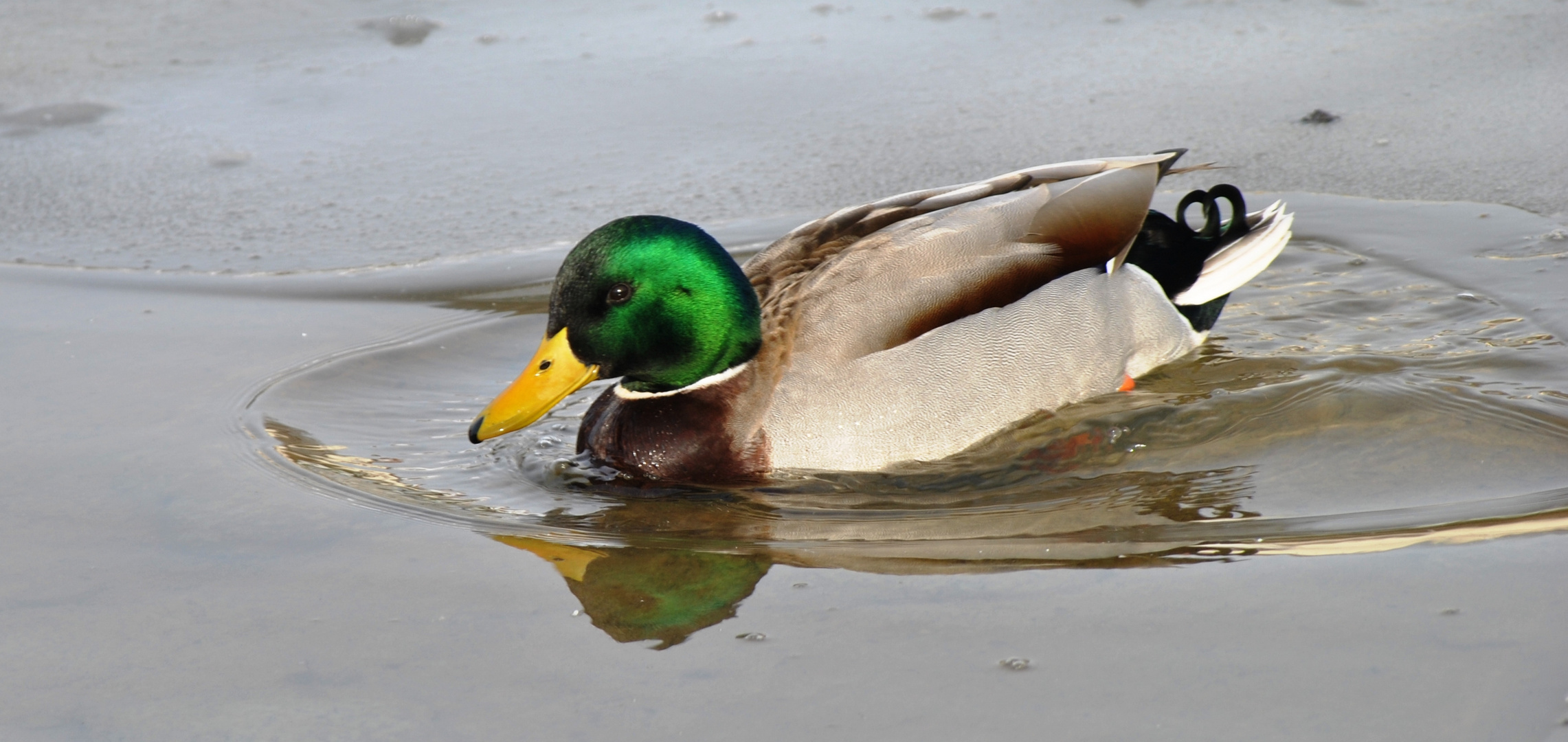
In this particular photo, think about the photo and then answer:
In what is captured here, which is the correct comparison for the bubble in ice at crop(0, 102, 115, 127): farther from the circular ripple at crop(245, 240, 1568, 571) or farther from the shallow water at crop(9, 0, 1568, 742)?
the circular ripple at crop(245, 240, 1568, 571)

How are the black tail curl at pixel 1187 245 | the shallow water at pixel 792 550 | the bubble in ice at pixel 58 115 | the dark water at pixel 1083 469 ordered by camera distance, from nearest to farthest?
the shallow water at pixel 792 550 < the dark water at pixel 1083 469 < the black tail curl at pixel 1187 245 < the bubble in ice at pixel 58 115

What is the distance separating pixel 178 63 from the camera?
A: 24.6 ft

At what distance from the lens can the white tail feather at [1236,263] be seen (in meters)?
4.73

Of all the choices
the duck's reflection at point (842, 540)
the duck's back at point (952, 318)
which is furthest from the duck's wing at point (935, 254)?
the duck's reflection at point (842, 540)

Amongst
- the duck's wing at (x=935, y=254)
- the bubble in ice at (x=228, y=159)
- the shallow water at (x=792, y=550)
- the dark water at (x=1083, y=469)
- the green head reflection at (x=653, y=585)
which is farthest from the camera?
the bubble in ice at (x=228, y=159)

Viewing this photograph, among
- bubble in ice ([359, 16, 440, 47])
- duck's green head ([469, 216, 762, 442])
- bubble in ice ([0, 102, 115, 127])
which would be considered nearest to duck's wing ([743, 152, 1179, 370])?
duck's green head ([469, 216, 762, 442])

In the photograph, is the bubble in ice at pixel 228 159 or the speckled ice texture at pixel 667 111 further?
the bubble in ice at pixel 228 159

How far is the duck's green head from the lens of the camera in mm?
3838

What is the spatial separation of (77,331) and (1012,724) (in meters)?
3.48

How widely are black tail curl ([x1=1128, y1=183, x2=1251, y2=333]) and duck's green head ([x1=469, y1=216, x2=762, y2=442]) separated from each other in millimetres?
1349

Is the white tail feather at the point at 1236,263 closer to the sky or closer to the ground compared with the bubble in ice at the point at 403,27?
closer to the ground

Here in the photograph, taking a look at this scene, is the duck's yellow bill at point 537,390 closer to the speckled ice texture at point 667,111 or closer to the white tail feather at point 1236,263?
the speckled ice texture at point 667,111

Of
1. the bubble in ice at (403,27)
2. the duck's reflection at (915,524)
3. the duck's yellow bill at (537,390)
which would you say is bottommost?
the duck's reflection at (915,524)

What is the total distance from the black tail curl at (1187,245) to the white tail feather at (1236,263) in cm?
2
